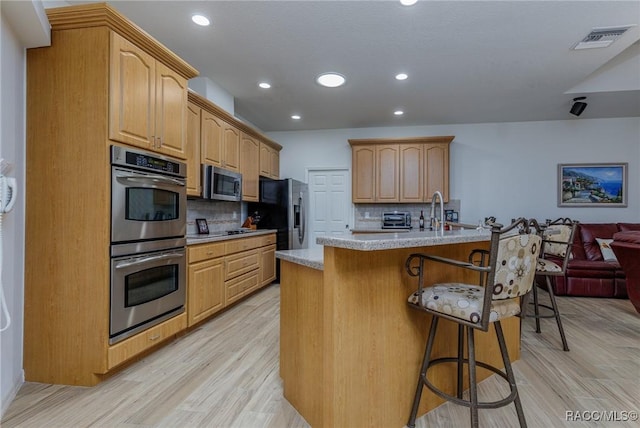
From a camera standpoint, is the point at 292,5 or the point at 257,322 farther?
the point at 257,322

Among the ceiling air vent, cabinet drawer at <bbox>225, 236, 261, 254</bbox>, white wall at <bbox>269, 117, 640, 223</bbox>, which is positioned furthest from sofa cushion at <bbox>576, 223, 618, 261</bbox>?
cabinet drawer at <bbox>225, 236, 261, 254</bbox>

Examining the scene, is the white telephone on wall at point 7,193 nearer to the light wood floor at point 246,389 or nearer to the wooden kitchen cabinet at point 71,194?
the wooden kitchen cabinet at point 71,194

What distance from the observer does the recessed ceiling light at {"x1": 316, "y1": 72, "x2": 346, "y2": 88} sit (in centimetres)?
356

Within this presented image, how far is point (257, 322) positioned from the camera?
3.24 m

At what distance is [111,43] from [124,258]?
1.37m

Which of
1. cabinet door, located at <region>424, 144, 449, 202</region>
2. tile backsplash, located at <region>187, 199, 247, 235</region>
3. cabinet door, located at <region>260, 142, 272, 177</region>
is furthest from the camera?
cabinet door, located at <region>424, 144, 449, 202</region>

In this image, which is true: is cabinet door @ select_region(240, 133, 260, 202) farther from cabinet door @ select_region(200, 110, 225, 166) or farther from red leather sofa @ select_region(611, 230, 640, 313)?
red leather sofa @ select_region(611, 230, 640, 313)

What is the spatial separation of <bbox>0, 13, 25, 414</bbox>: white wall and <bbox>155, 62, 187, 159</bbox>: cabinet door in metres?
0.77

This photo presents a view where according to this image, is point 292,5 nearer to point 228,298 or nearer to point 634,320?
point 228,298

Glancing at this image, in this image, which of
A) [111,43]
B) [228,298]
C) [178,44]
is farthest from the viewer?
[228,298]

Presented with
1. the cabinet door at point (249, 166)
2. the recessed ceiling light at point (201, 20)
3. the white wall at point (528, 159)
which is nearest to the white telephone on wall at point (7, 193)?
the recessed ceiling light at point (201, 20)

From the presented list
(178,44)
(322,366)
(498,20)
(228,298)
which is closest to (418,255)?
(322,366)

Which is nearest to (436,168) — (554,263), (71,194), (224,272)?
(554,263)

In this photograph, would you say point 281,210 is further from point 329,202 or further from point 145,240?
point 145,240
